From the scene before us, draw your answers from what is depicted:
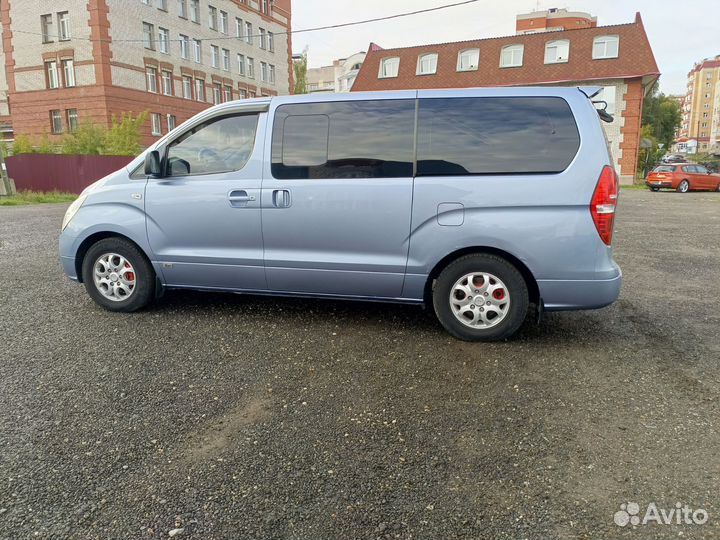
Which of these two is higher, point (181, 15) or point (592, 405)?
point (181, 15)

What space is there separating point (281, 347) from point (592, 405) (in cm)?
224

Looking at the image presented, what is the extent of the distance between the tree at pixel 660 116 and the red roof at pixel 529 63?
20.7m

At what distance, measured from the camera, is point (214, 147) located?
194 inches

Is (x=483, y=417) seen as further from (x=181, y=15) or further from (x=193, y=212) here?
(x=181, y=15)

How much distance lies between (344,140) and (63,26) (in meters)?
36.0

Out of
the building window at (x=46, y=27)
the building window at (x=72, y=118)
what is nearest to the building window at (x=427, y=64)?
the building window at (x=72, y=118)

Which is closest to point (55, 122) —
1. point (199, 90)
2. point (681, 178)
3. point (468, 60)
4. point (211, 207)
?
point (199, 90)

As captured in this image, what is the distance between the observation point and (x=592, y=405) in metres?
3.33

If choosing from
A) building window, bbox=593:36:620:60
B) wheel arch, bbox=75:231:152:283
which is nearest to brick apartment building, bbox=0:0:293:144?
building window, bbox=593:36:620:60

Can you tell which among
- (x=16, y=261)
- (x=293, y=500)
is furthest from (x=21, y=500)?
(x=16, y=261)

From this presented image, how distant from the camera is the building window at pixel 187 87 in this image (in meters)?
→ 39.7

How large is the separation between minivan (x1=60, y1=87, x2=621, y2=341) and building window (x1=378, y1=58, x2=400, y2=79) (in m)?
37.2

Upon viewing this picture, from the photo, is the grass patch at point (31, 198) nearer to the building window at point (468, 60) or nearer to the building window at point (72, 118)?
the building window at point (72, 118)

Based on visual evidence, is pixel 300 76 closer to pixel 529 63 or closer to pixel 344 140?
pixel 529 63
